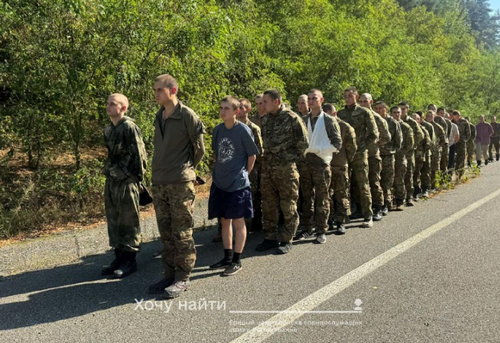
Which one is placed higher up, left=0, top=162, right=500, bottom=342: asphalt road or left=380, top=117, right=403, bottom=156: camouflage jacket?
left=380, top=117, right=403, bottom=156: camouflage jacket

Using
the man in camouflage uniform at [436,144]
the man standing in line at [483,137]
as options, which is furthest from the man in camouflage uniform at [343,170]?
the man standing in line at [483,137]

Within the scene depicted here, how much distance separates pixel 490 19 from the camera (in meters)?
83.5

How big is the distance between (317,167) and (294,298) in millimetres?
2635

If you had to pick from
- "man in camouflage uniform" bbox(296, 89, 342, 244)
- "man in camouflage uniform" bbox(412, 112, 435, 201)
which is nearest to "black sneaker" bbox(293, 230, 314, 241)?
"man in camouflage uniform" bbox(296, 89, 342, 244)

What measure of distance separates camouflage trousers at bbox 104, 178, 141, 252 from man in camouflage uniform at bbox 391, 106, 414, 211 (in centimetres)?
519

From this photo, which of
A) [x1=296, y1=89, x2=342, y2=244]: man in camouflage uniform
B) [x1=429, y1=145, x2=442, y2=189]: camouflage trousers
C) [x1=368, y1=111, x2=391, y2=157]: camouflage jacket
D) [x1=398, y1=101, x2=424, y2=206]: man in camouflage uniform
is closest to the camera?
[x1=296, y1=89, x2=342, y2=244]: man in camouflage uniform

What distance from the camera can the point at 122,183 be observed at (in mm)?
4980

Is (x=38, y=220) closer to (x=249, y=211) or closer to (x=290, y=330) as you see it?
(x=249, y=211)

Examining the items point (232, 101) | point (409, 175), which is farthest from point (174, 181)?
point (409, 175)

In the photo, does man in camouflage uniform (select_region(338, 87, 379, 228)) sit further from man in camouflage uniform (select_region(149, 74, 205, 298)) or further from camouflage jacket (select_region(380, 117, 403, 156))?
man in camouflage uniform (select_region(149, 74, 205, 298))

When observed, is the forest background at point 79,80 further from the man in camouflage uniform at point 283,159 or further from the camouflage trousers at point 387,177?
the camouflage trousers at point 387,177

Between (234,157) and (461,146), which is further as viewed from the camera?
(461,146)

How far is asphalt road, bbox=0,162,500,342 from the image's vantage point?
3.41m

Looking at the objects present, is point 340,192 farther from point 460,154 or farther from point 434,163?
point 460,154
